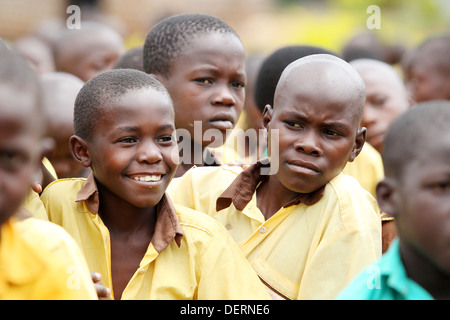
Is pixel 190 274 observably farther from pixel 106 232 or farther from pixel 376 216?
pixel 376 216

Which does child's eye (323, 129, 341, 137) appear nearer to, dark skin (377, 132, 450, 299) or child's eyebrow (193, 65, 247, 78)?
dark skin (377, 132, 450, 299)

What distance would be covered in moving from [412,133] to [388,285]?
52 cm

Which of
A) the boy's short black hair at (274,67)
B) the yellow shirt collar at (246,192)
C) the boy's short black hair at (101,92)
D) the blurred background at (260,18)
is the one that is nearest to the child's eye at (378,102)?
the boy's short black hair at (274,67)

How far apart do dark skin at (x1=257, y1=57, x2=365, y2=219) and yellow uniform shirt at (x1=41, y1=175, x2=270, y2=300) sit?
457mm

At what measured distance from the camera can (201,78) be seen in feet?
12.6

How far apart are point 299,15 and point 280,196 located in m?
14.3

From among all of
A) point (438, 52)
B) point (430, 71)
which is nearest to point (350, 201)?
point (430, 71)

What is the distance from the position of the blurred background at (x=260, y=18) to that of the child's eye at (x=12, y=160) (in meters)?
10.9

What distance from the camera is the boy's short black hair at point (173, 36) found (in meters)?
3.89

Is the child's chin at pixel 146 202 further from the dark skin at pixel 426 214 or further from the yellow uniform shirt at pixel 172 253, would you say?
the dark skin at pixel 426 214

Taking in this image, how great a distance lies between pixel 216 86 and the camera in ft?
12.5

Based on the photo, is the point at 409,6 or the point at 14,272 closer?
the point at 14,272

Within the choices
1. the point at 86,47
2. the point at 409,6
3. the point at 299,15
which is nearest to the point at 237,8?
the point at 299,15

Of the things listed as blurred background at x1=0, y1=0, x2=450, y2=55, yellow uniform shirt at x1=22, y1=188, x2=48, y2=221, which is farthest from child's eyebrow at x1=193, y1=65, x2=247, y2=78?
blurred background at x1=0, y1=0, x2=450, y2=55
